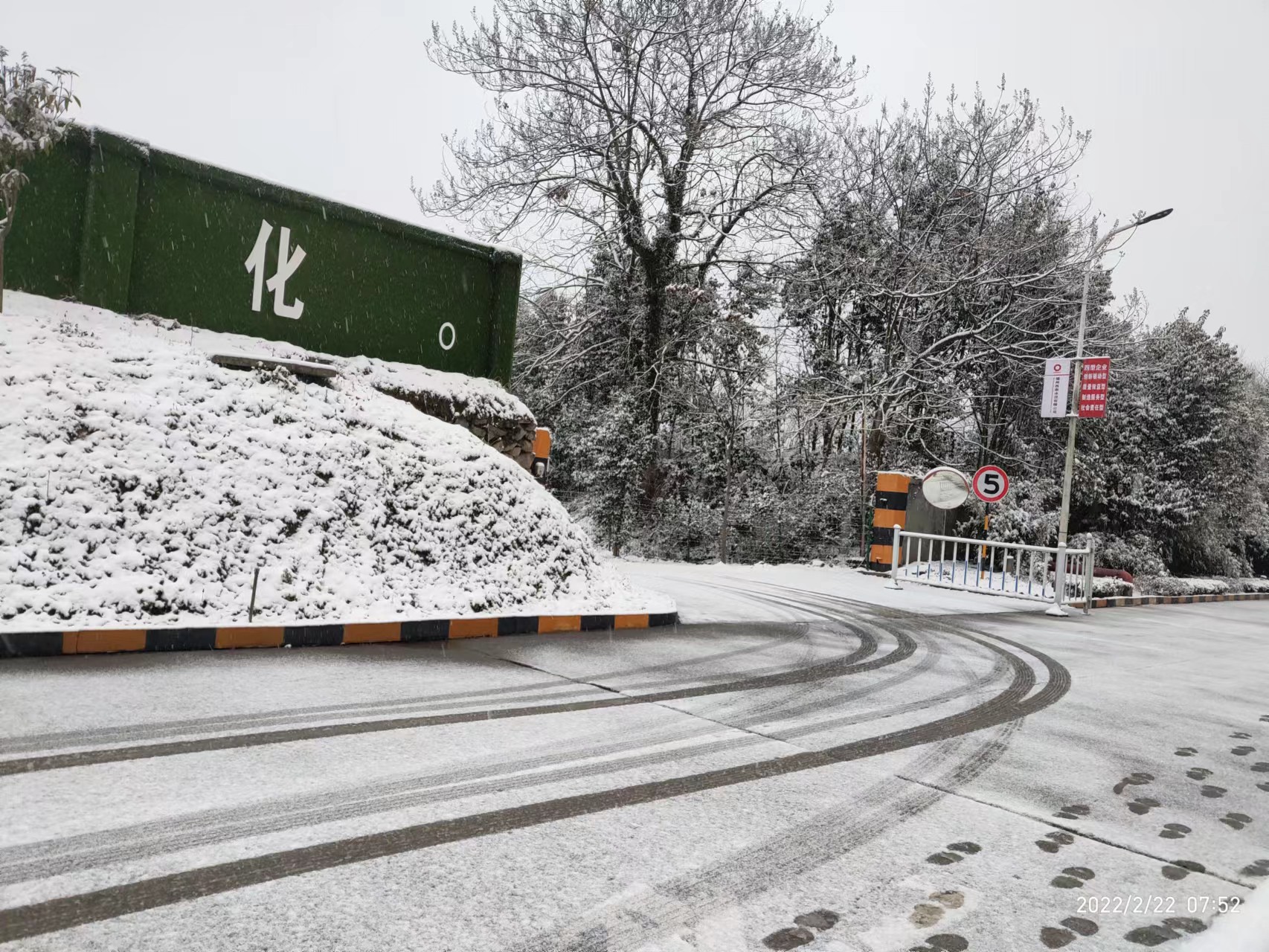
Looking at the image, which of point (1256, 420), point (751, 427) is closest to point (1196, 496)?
point (1256, 420)

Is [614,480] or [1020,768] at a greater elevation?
[614,480]

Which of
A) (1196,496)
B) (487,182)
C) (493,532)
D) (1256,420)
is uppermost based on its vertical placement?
(487,182)

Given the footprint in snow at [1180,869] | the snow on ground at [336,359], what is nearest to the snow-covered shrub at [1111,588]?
the snow on ground at [336,359]

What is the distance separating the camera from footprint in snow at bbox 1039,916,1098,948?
103 inches

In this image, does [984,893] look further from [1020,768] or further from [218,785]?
[218,785]

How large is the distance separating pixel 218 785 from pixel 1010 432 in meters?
23.3

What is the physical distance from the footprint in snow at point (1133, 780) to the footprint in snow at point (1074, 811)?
0.41 m

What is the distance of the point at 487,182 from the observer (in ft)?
67.8

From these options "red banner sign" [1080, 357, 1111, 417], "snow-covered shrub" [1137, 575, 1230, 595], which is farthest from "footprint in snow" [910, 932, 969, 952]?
"snow-covered shrub" [1137, 575, 1230, 595]

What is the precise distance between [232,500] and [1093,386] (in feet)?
45.4

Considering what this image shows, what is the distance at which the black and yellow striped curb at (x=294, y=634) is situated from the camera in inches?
223

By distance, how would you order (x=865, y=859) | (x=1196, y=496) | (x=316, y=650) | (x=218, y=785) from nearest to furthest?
(x=865, y=859) < (x=218, y=785) < (x=316, y=650) < (x=1196, y=496)

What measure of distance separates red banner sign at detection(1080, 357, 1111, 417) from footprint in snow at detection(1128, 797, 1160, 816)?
12.3 m

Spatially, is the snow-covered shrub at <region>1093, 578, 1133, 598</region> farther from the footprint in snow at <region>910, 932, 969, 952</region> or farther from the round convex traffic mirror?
the footprint in snow at <region>910, 932, 969, 952</region>
